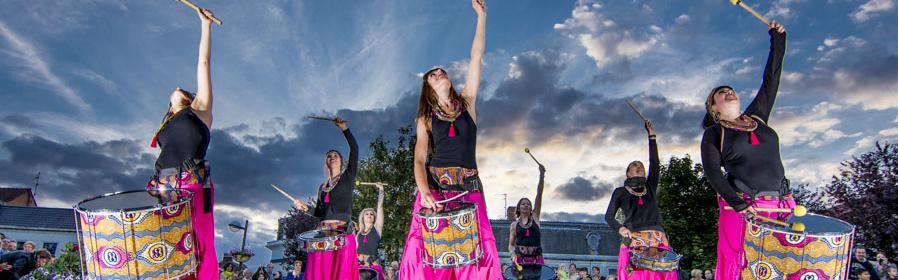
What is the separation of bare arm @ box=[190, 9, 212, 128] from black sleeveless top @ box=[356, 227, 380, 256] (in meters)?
6.24

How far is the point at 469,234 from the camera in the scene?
4.51 m

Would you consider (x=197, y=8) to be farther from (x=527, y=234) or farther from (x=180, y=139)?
(x=527, y=234)

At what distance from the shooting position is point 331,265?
775 cm

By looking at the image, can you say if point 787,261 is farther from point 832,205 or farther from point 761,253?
point 832,205

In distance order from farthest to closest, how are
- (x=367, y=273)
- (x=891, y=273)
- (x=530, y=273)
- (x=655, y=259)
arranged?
(x=891, y=273) < (x=367, y=273) < (x=530, y=273) < (x=655, y=259)

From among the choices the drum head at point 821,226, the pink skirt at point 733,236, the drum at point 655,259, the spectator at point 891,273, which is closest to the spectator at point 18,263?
the drum at point 655,259

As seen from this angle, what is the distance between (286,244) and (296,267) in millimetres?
32769

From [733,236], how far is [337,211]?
16.0ft

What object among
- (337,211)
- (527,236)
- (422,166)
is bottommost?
(527,236)

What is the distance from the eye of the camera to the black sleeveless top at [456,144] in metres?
4.87

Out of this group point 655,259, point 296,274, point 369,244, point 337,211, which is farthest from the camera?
point 296,274

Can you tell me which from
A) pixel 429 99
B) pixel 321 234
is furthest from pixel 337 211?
pixel 429 99

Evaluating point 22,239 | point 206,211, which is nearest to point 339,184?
point 206,211

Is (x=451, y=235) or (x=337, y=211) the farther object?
(x=337, y=211)
